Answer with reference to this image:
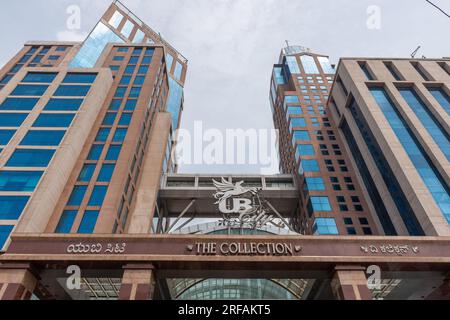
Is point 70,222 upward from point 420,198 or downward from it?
downward

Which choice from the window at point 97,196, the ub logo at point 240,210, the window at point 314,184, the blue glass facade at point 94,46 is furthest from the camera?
the blue glass facade at point 94,46

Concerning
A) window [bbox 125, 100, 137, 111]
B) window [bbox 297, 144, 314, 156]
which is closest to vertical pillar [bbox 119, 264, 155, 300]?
window [bbox 125, 100, 137, 111]

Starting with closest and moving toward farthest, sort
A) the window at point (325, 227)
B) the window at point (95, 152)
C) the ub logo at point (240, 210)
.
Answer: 1. the ub logo at point (240, 210)
2. the window at point (95, 152)
3. the window at point (325, 227)

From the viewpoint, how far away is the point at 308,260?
2123 centimetres

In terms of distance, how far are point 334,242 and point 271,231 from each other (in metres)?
15.7

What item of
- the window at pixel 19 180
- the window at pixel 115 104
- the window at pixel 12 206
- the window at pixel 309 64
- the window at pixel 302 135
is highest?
the window at pixel 309 64

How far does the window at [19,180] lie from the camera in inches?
1318

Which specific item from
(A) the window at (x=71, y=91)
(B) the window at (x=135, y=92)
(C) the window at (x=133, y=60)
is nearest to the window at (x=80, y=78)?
(A) the window at (x=71, y=91)

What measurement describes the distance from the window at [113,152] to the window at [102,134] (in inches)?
92.8

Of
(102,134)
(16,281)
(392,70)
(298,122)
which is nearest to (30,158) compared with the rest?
(102,134)

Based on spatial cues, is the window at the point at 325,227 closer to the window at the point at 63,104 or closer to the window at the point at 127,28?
the window at the point at 63,104

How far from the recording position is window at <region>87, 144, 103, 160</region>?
→ 43062 mm
